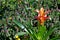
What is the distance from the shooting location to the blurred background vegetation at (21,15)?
4.09 meters

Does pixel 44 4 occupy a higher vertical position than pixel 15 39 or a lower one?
higher

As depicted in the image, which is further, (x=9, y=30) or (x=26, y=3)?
(x=26, y=3)

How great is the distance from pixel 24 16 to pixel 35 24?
27 cm

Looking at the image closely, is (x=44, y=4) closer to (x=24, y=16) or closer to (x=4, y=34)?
(x=24, y=16)

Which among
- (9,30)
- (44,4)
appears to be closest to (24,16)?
(9,30)

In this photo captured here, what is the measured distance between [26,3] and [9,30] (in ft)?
2.97

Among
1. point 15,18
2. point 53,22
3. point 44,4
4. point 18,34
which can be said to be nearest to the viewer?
point 18,34

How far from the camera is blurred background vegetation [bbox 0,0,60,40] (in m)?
4.09

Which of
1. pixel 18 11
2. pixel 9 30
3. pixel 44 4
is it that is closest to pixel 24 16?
pixel 18 11

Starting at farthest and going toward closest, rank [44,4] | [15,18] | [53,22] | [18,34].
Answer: [44,4] < [53,22] < [15,18] < [18,34]

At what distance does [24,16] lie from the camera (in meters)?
4.41

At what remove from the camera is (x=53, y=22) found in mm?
4559

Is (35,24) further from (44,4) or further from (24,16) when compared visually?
(44,4)

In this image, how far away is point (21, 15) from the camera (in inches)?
174
